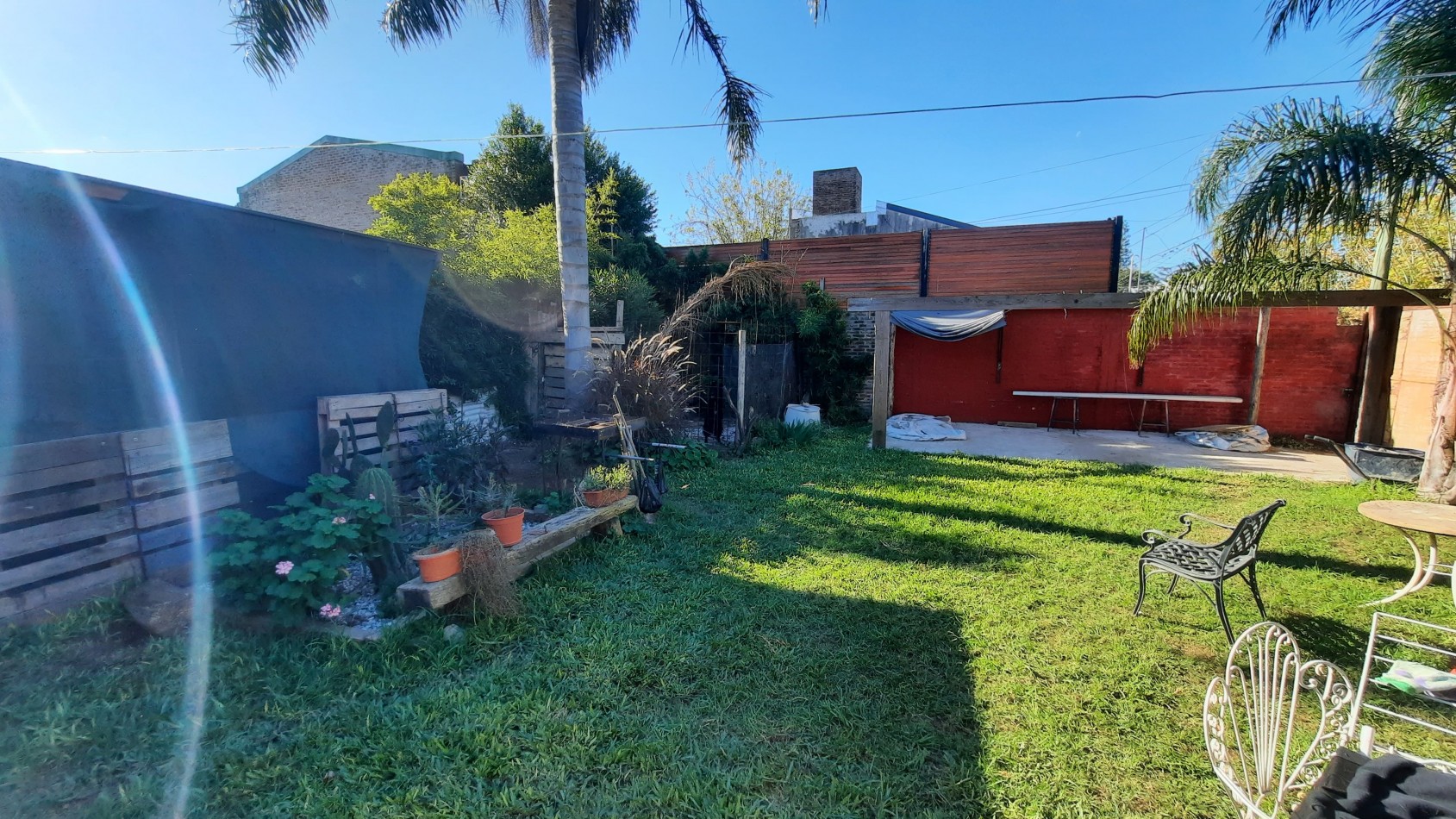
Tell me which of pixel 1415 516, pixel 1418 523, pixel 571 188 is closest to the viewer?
pixel 1418 523

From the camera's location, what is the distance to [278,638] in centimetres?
261

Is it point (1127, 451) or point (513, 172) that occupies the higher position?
point (513, 172)

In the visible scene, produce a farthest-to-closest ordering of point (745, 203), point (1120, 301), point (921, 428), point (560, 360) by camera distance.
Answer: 1. point (745, 203)
2. point (921, 428)
3. point (1120, 301)
4. point (560, 360)

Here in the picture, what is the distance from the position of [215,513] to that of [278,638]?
1047mm

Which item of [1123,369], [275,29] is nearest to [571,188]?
[275,29]

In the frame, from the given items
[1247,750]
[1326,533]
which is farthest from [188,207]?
[1326,533]

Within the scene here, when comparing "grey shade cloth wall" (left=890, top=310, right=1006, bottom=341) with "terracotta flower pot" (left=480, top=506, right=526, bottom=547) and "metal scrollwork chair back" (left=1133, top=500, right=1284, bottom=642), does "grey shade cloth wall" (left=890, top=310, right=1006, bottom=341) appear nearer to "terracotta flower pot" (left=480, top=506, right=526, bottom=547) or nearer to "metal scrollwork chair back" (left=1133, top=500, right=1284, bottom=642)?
"metal scrollwork chair back" (left=1133, top=500, right=1284, bottom=642)

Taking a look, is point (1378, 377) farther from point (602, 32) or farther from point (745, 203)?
point (745, 203)

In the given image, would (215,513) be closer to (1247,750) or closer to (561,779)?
(561,779)

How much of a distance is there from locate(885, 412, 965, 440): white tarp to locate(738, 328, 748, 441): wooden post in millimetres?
2296

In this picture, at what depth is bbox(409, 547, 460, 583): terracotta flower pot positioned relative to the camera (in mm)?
2758

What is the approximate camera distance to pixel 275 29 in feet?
16.5

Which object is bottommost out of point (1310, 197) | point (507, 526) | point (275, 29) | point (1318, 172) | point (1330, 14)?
point (507, 526)

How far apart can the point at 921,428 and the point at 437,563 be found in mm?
7342
